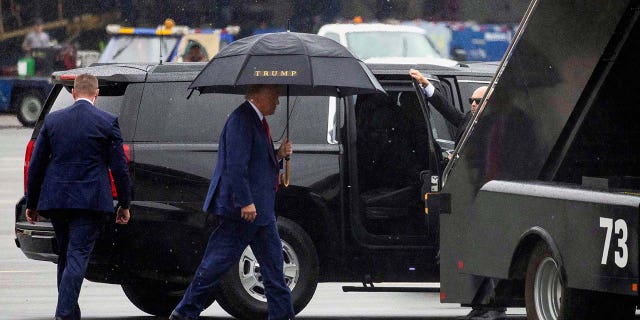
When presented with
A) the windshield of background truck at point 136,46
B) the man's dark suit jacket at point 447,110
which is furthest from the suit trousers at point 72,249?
the windshield of background truck at point 136,46

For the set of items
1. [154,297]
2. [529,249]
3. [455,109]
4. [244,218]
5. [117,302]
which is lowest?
[117,302]

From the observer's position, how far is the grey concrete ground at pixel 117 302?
1095 centimetres

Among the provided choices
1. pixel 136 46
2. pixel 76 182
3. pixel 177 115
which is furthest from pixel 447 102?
pixel 136 46

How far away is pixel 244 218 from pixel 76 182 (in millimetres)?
1145

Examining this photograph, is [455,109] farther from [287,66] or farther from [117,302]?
[117,302]

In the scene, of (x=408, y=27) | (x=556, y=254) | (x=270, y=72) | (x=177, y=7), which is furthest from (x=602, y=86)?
(x=177, y=7)

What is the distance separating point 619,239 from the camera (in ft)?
23.0

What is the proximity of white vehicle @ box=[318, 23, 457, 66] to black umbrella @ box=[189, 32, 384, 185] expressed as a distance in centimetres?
1784

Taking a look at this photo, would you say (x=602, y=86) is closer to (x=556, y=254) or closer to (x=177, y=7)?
(x=556, y=254)

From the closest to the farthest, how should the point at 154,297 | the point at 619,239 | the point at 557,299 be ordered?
the point at 619,239, the point at 557,299, the point at 154,297

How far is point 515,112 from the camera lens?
8.31 m

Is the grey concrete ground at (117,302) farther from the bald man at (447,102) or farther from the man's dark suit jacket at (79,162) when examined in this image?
the man's dark suit jacket at (79,162)

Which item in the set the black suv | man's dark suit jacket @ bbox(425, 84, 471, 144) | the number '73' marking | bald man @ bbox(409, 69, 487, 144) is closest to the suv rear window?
the black suv

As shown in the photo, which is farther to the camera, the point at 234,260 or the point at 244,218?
the point at 234,260
